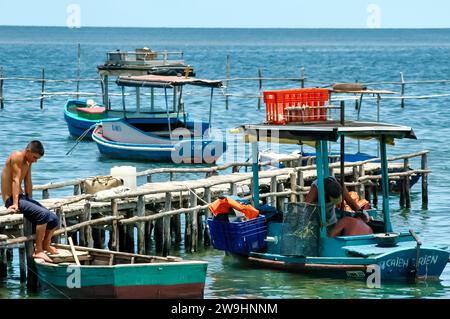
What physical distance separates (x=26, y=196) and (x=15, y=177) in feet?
1.26

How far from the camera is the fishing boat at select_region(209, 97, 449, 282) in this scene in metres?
20.9

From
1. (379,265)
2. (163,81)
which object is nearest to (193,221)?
(379,265)

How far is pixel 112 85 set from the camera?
87250 mm

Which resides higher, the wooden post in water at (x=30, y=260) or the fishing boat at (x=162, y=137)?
the wooden post in water at (x=30, y=260)

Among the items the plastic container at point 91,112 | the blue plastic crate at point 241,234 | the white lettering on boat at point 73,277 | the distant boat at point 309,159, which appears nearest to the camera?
the white lettering on boat at point 73,277

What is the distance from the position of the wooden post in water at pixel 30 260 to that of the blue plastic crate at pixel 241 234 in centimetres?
356

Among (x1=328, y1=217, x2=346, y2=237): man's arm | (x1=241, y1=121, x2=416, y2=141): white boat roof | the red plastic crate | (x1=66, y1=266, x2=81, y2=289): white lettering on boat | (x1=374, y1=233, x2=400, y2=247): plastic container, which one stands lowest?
(x1=66, y1=266, x2=81, y2=289): white lettering on boat

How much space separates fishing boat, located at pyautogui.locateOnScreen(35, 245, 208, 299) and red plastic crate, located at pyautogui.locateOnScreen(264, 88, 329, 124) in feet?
11.7

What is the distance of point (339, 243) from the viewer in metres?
21.3

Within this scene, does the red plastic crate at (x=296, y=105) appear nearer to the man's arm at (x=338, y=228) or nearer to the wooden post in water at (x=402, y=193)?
the man's arm at (x=338, y=228)

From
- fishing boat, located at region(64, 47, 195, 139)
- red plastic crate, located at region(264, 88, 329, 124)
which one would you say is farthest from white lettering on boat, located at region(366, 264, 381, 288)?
fishing boat, located at region(64, 47, 195, 139)

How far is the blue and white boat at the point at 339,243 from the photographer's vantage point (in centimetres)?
2094

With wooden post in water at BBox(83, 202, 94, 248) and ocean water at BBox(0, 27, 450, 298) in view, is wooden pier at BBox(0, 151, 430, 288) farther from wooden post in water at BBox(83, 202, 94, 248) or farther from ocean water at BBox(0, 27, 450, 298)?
ocean water at BBox(0, 27, 450, 298)

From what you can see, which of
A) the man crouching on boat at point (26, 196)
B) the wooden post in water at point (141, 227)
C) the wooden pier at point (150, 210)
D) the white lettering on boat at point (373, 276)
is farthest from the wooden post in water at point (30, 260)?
the white lettering on boat at point (373, 276)
